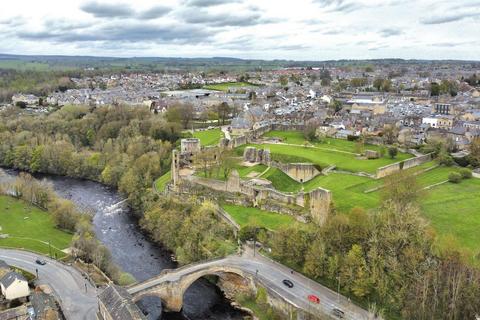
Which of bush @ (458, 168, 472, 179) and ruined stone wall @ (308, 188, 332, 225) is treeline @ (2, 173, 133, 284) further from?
bush @ (458, 168, 472, 179)

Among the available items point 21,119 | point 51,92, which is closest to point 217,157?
point 21,119

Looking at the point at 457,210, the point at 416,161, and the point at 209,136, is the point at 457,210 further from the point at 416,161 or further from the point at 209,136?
→ the point at 209,136

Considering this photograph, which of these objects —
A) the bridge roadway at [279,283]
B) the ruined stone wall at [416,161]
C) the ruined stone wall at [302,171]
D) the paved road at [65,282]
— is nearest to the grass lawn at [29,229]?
the paved road at [65,282]

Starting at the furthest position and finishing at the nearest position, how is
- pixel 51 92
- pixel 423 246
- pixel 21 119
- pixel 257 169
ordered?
pixel 51 92 → pixel 21 119 → pixel 257 169 → pixel 423 246

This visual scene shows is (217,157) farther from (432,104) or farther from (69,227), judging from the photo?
(432,104)

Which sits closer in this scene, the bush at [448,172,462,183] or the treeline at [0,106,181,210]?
the bush at [448,172,462,183]

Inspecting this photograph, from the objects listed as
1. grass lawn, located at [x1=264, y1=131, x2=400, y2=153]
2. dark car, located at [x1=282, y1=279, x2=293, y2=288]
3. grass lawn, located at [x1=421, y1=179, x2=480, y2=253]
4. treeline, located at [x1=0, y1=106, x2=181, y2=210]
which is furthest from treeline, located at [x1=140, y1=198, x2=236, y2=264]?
grass lawn, located at [x1=264, y1=131, x2=400, y2=153]
